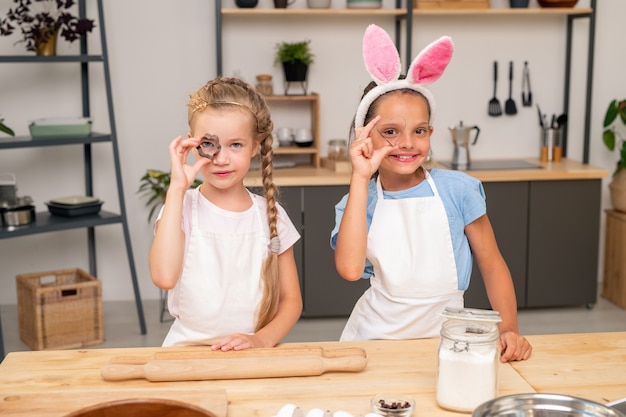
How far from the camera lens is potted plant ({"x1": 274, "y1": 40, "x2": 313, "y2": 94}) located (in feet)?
13.0

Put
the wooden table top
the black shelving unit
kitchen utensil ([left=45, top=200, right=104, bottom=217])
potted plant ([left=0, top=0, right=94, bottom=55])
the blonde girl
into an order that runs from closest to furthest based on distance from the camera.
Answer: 1. the wooden table top
2. the blonde girl
3. the black shelving unit
4. potted plant ([left=0, top=0, right=94, bottom=55])
5. kitchen utensil ([left=45, top=200, right=104, bottom=217])

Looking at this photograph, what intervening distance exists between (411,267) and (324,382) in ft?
1.86

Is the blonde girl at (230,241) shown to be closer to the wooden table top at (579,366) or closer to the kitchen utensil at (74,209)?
the wooden table top at (579,366)

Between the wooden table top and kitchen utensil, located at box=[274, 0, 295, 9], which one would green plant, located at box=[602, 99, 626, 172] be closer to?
kitchen utensil, located at box=[274, 0, 295, 9]

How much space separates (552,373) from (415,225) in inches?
22.1

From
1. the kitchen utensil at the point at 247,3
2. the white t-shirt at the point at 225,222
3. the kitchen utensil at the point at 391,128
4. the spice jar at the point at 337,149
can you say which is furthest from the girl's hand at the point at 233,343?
the kitchen utensil at the point at 247,3

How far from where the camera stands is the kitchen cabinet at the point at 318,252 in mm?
3756

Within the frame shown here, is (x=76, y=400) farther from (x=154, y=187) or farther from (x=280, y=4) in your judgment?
(x=280, y=4)

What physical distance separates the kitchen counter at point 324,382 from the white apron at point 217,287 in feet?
0.89

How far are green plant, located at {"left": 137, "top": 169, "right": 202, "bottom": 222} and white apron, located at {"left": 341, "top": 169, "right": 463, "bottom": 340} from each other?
202 cm

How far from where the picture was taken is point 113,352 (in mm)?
1456

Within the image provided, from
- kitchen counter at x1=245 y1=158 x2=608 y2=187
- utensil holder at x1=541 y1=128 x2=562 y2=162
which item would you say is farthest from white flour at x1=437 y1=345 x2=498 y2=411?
utensil holder at x1=541 y1=128 x2=562 y2=162

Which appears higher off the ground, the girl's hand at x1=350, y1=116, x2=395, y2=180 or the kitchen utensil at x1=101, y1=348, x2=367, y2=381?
the girl's hand at x1=350, y1=116, x2=395, y2=180

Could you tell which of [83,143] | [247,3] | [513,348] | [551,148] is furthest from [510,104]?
[513,348]
